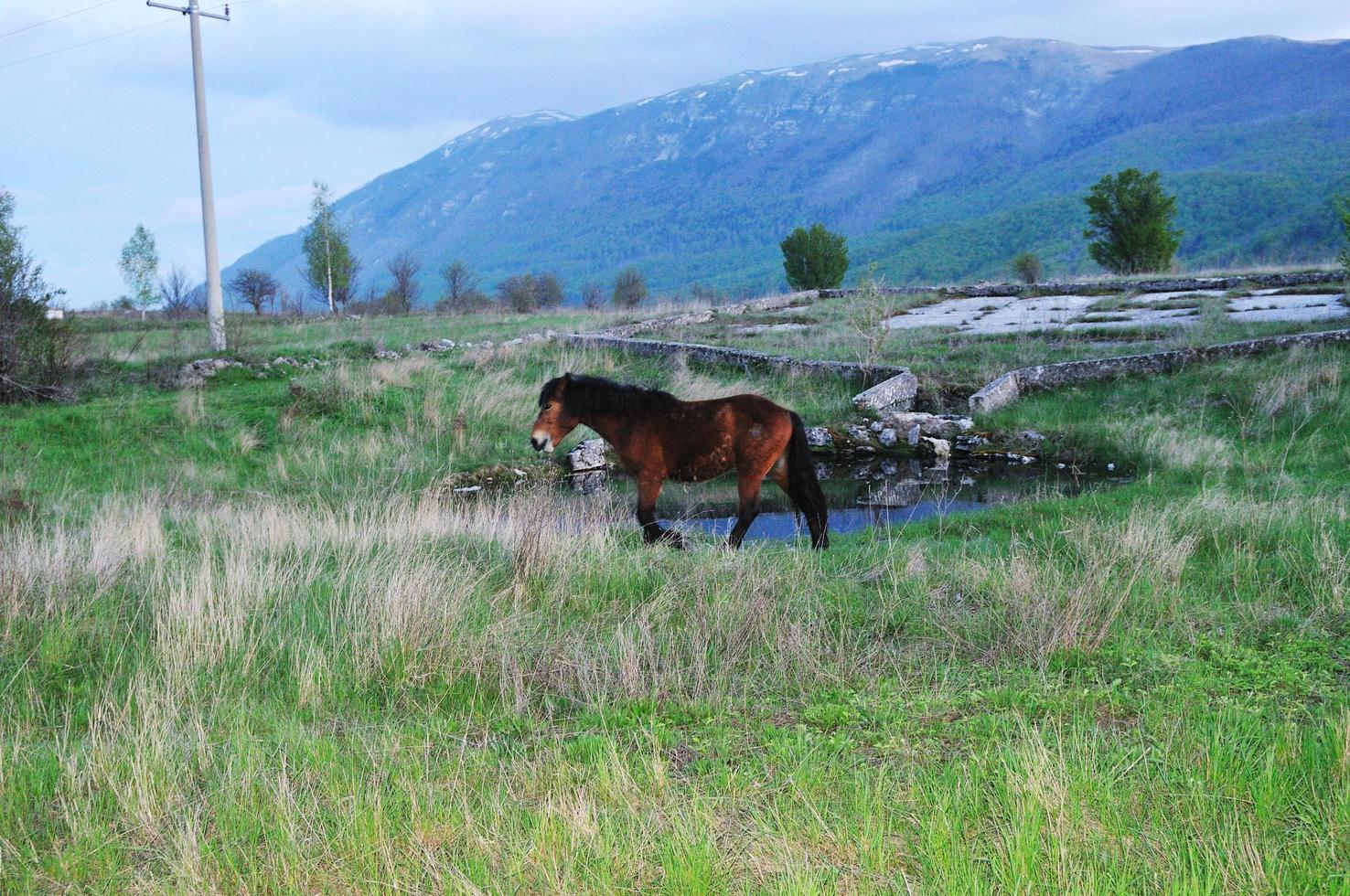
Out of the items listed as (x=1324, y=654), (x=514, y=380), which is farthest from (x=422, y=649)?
(x=514, y=380)

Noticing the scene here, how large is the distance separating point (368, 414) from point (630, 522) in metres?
7.28

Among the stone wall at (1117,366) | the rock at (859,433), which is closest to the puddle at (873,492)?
the rock at (859,433)

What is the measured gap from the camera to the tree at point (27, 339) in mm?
14797

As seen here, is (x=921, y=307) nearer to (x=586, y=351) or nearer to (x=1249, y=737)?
(x=586, y=351)

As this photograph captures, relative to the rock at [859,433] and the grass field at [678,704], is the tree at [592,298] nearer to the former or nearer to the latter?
the rock at [859,433]

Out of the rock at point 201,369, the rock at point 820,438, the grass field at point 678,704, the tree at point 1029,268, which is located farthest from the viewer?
the tree at point 1029,268

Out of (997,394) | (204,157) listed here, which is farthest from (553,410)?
(204,157)

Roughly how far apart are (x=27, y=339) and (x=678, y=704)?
1554 centimetres

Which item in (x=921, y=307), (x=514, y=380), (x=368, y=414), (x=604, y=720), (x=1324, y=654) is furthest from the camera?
(x=921, y=307)

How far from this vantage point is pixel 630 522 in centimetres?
996

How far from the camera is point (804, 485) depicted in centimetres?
905

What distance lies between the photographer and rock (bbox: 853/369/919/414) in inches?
610

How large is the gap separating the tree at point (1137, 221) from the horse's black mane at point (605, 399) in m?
38.6

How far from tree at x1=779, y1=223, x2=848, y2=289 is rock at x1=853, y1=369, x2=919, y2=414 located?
98.3 ft
